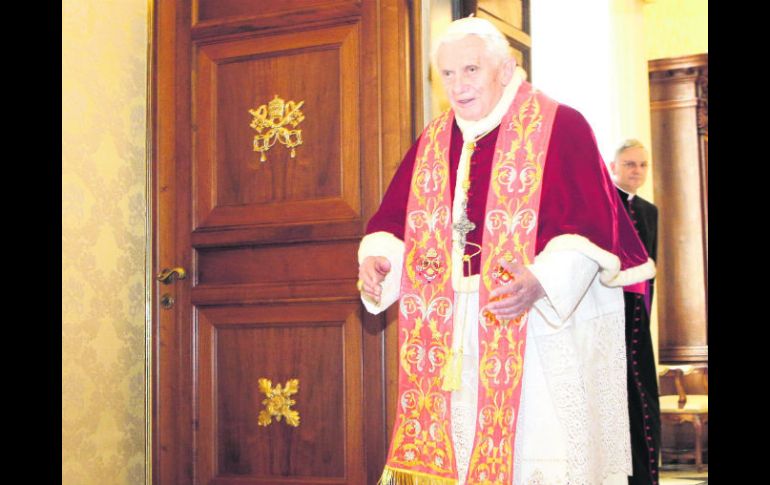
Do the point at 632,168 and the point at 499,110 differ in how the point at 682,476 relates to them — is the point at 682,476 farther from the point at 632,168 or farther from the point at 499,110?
the point at 499,110

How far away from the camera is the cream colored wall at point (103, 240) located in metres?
3.97

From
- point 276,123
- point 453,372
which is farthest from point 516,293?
point 276,123

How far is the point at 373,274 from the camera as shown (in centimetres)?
275

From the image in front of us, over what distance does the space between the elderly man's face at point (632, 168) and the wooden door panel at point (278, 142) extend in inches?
39.2

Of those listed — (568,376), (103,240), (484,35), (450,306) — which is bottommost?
(568,376)

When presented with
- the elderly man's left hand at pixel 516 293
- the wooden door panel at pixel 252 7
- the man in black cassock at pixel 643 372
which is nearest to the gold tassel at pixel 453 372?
the elderly man's left hand at pixel 516 293

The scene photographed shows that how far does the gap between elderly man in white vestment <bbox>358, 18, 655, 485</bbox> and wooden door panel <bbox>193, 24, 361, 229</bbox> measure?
840 mm

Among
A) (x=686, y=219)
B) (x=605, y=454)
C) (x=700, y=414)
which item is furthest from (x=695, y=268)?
(x=605, y=454)

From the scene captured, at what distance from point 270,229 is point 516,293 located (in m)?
A: 1.55

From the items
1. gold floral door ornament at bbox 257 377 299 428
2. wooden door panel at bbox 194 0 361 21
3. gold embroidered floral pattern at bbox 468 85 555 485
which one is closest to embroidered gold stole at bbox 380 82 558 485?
gold embroidered floral pattern at bbox 468 85 555 485

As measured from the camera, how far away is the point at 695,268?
12.2 feet

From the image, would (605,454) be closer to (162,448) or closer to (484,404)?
(484,404)

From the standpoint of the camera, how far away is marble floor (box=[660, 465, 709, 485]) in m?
3.65
